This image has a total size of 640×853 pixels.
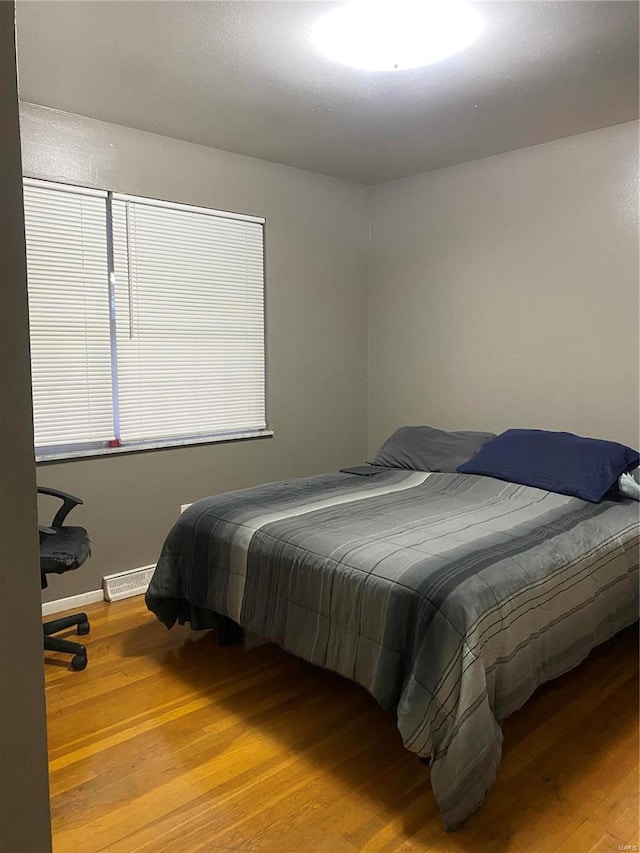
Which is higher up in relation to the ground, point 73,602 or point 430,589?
point 430,589

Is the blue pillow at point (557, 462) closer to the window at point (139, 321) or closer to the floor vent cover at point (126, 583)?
the window at point (139, 321)

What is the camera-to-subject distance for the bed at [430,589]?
189cm

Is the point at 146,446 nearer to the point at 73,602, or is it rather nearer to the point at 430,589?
the point at 73,602

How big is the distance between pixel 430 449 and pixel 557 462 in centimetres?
77

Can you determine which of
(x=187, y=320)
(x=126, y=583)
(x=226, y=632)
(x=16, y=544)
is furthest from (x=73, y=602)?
(x=16, y=544)

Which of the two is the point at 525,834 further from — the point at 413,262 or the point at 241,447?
the point at 413,262

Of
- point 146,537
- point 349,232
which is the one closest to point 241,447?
point 146,537

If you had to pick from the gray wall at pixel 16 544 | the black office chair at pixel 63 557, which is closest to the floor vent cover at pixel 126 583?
the black office chair at pixel 63 557

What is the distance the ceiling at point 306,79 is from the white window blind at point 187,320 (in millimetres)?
486

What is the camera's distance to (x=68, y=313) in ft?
10.6

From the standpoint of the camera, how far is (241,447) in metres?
4.02

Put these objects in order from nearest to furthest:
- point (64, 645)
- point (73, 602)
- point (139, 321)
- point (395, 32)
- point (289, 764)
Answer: point (289, 764)
point (395, 32)
point (64, 645)
point (73, 602)
point (139, 321)

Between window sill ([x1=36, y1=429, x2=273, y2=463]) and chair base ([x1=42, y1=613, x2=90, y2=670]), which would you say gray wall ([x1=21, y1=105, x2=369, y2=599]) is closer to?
window sill ([x1=36, y1=429, x2=273, y2=463])

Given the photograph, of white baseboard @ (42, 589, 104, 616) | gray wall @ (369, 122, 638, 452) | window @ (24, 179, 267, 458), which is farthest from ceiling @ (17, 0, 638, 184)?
white baseboard @ (42, 589, 104, 616)
